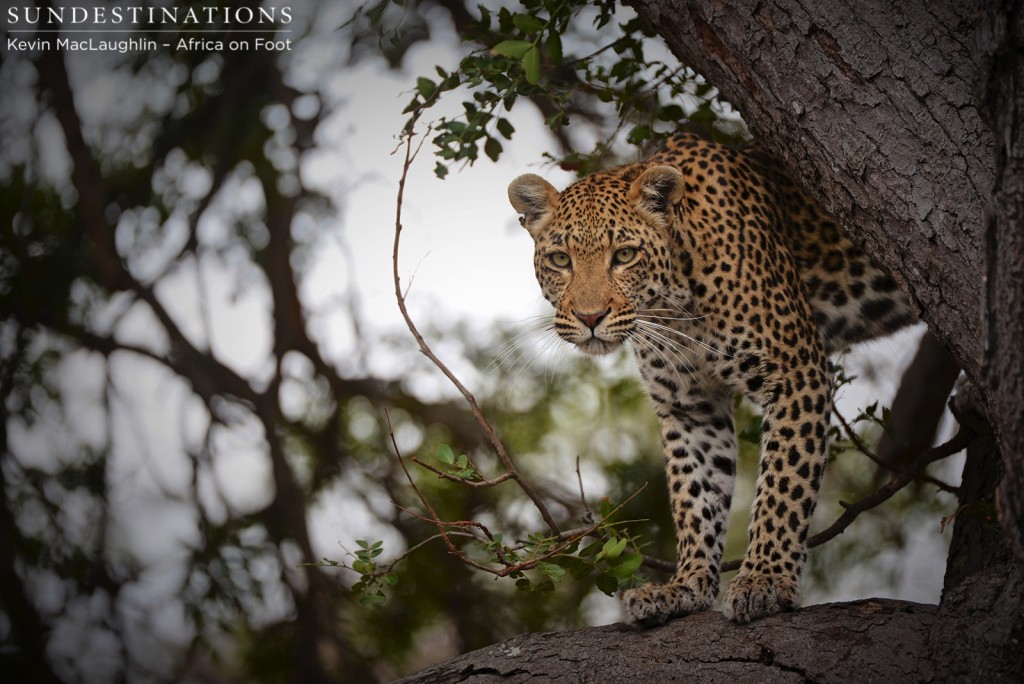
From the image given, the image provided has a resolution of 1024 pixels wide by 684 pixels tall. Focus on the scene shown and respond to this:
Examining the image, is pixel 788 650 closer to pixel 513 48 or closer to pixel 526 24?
pixel 513 48

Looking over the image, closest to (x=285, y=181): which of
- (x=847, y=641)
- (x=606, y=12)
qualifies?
(x=606, y=12)

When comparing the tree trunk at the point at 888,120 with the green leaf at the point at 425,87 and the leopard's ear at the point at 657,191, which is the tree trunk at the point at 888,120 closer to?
the leopard's ear at the point at 657,191

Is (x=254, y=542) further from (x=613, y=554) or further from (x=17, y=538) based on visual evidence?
(x=613, y=554)

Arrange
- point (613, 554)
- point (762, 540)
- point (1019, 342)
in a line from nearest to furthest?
point (1019, 342) → point (613, 554) → point (762, 540)

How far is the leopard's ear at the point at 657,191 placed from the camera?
18.6 ft

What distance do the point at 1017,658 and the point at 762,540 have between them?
130cm

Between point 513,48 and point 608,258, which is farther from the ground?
point 513,48

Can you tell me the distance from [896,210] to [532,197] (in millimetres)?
2341

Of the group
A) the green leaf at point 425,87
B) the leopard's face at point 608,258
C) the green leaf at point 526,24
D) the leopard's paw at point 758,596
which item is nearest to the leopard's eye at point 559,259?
the leopard's face at point 608,258

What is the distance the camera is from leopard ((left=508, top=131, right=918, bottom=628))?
534 centimetres

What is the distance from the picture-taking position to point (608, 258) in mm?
5656

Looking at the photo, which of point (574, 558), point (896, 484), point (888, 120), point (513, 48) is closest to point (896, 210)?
point (888, 120)

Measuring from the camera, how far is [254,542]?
30.9 ft

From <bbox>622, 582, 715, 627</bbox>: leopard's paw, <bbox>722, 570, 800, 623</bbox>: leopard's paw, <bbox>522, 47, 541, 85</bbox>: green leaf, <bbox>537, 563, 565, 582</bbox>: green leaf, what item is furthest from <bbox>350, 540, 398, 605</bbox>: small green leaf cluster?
<bbox>522, 47, 541, 85</bbox>: green leaf
